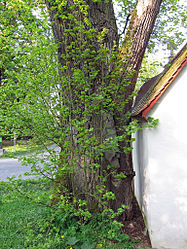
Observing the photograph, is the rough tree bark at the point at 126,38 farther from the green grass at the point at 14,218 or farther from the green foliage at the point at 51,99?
the green grass at the point at 14,218

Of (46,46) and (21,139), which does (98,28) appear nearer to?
(46,46)

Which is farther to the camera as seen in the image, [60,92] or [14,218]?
[14,218]

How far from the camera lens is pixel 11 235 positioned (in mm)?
4098

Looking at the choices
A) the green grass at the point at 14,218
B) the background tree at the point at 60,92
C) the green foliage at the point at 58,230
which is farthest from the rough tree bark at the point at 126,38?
the green grass at the point at 14,218

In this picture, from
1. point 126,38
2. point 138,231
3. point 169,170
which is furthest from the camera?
point 126,38

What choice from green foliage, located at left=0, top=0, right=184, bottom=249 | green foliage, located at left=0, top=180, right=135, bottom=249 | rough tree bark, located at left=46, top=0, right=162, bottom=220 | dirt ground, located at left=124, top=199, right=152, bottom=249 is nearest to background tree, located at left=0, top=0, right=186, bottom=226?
green foliage, located at left=0, top=0, right=184, bottom=249

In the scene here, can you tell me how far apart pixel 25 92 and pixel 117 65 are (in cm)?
170

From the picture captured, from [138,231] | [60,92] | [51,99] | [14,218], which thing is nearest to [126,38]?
[60,92]

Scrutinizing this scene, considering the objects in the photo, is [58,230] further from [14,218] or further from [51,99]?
[51,99]

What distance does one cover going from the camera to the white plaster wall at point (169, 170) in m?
3.76

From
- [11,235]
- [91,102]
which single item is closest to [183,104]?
[91,102]

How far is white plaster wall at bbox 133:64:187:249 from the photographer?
3.76 m

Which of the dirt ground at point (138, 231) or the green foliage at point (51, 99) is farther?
the dirt ground at point (138, 231)

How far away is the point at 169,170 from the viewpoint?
382 cm
